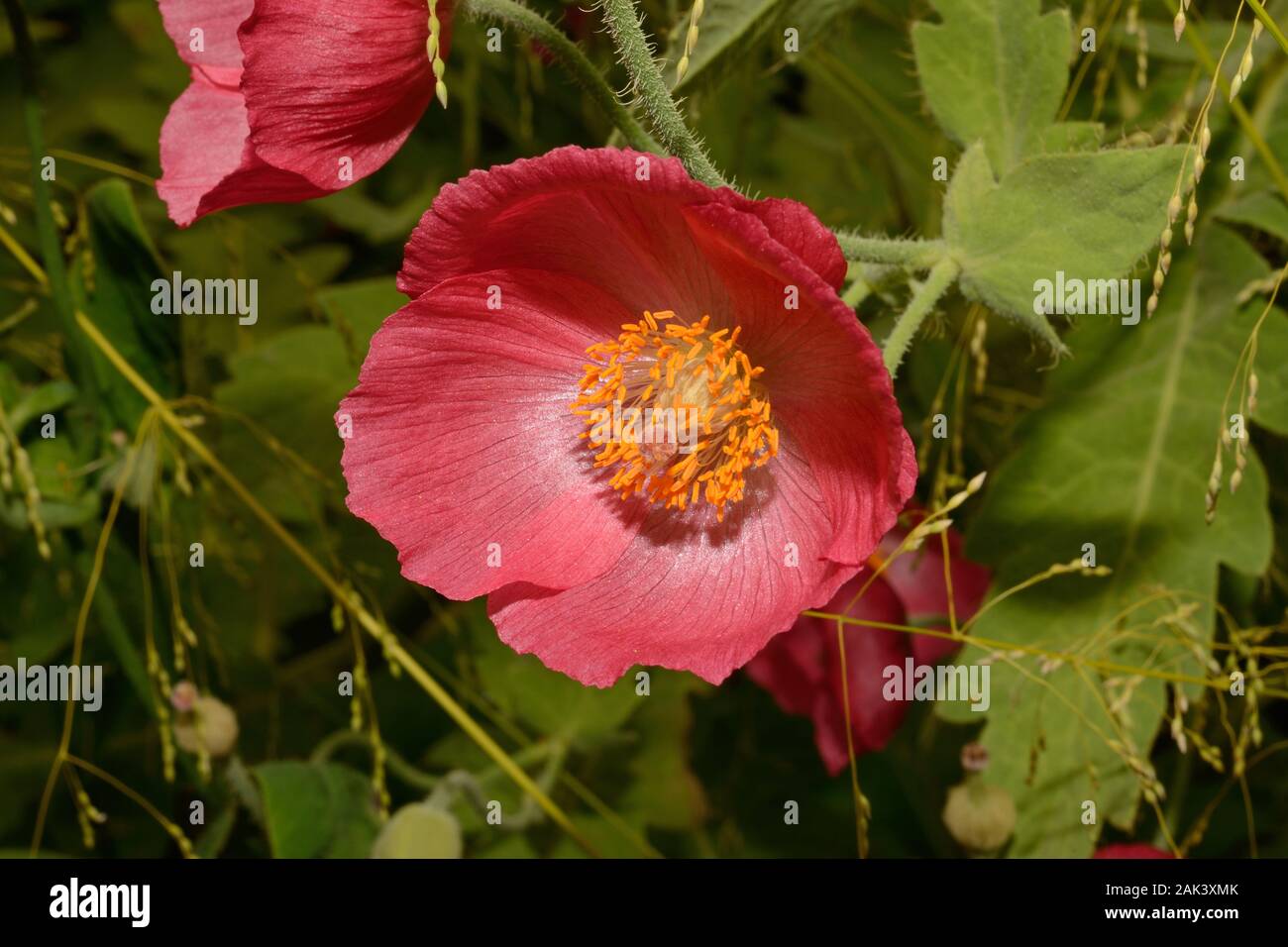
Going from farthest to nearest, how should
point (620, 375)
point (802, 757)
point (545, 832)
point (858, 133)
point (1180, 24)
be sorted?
point (858, 133) → point (802, 757) → point (545, 832) → point (620, 375) → point (1180, 24)

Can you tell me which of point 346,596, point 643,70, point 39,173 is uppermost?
point 39,173

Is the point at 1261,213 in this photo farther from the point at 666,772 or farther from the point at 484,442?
the point at 666,772

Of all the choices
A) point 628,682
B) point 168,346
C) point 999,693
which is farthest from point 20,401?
point 999,693

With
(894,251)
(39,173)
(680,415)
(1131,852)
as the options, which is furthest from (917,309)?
(39,173)

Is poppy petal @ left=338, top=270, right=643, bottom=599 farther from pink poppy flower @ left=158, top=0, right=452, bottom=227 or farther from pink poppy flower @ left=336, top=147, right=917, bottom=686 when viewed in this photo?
pink poppy flower @ left=158, top=0, right=452, bottom=227

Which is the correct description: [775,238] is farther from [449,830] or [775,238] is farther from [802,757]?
[802,757]
